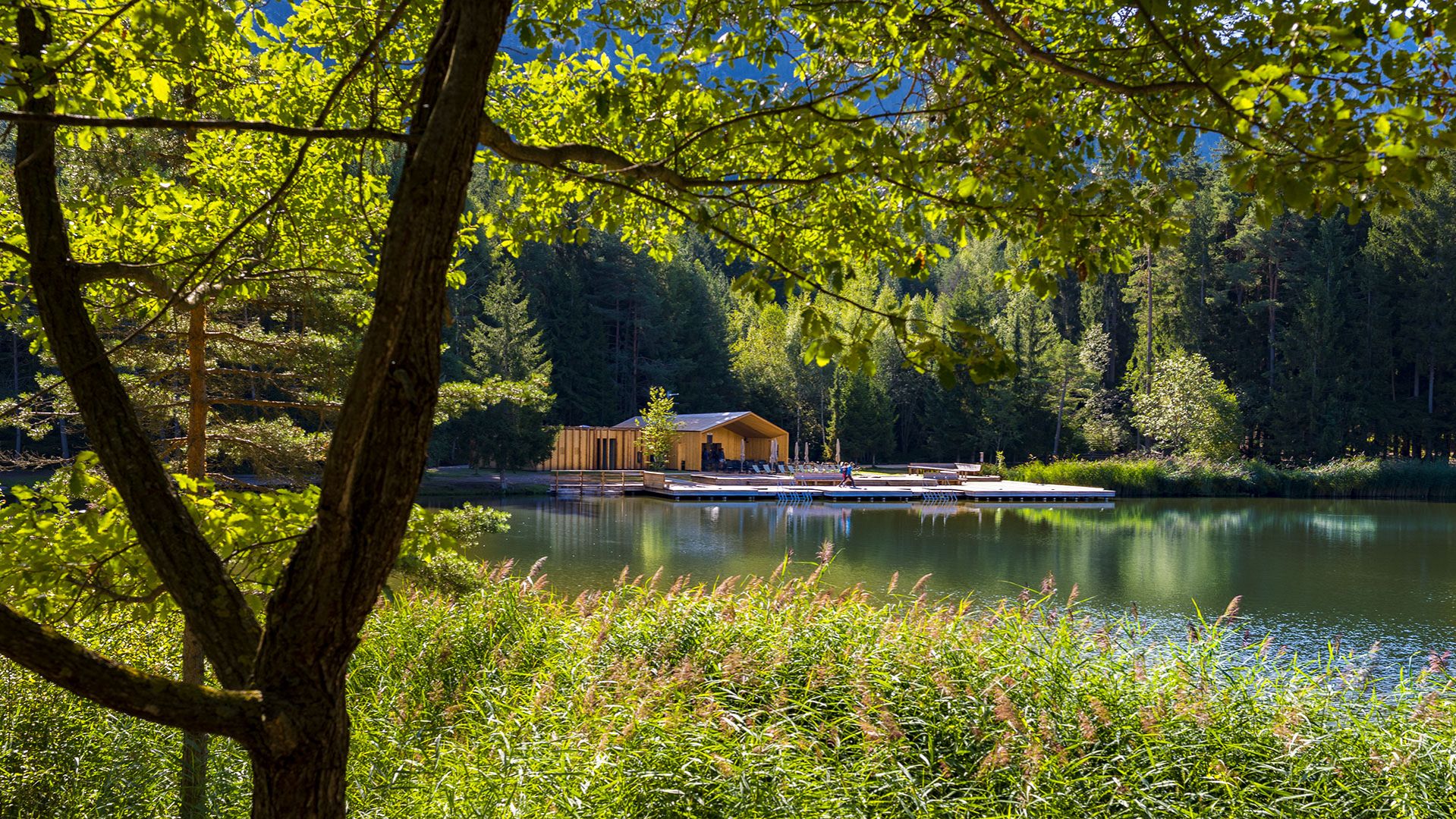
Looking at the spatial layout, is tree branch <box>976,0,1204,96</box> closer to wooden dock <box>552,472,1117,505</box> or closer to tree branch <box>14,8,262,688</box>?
tree branch <box>14,8,262,688</box>

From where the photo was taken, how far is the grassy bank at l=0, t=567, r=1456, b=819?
3373 mm

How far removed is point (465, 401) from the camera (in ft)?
25.6

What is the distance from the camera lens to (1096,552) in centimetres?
1850

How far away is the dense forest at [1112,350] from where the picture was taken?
1502 inches

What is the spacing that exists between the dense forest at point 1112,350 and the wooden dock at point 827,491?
200 inches

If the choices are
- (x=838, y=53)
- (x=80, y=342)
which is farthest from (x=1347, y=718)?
(x=80, y=342)

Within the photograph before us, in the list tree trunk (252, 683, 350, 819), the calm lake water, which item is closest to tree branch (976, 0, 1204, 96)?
tree trunk (252, 683, 350, 819)

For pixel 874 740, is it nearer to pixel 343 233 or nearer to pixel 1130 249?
pixel 1130 249

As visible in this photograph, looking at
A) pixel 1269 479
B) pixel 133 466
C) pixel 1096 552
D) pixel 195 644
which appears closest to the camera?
pixel 133 466

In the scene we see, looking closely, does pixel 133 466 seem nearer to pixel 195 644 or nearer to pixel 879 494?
pixel 195 644

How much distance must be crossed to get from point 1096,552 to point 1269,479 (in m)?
19.4

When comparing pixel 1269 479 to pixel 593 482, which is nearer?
pixel 593 482

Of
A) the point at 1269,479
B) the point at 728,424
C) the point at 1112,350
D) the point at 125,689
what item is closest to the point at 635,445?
the point at 728,424

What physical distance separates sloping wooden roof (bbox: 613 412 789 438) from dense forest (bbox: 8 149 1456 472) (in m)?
3.50
